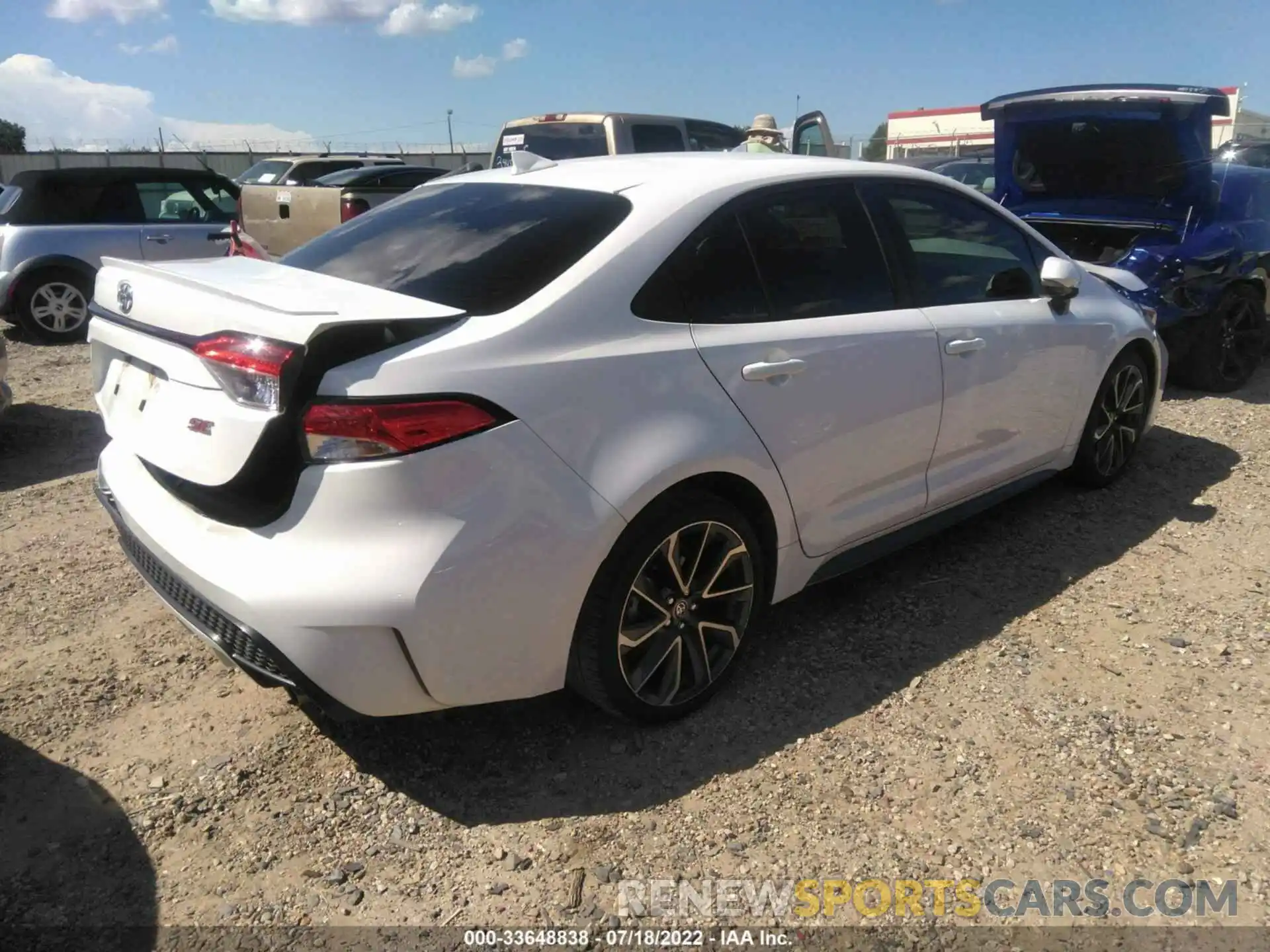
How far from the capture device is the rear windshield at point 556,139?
9242mm

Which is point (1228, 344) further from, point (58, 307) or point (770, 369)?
point (58, 307)

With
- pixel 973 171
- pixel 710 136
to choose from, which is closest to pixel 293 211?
pixel 710 136

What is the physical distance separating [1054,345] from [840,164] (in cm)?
131

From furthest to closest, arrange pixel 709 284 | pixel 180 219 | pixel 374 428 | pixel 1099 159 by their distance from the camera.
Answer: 1. pixel 180 219
2. pixel 1099 159
3. pixel 709 284
4. pixel 374 428

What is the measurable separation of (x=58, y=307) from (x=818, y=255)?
27.1ft

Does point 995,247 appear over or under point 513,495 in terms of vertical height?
over

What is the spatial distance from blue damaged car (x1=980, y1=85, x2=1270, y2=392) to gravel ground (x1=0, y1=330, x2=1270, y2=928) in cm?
305

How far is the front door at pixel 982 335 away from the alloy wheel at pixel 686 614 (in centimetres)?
107

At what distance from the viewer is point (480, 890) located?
2297 mm

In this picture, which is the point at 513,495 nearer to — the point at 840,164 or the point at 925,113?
the point at 840,164

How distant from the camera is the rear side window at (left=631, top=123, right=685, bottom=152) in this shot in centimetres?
928

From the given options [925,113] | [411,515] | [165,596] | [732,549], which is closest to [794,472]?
[732,549]

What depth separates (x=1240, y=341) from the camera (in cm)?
664

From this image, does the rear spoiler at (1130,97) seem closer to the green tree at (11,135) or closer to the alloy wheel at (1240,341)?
the alloy wheel at (1240,341)
